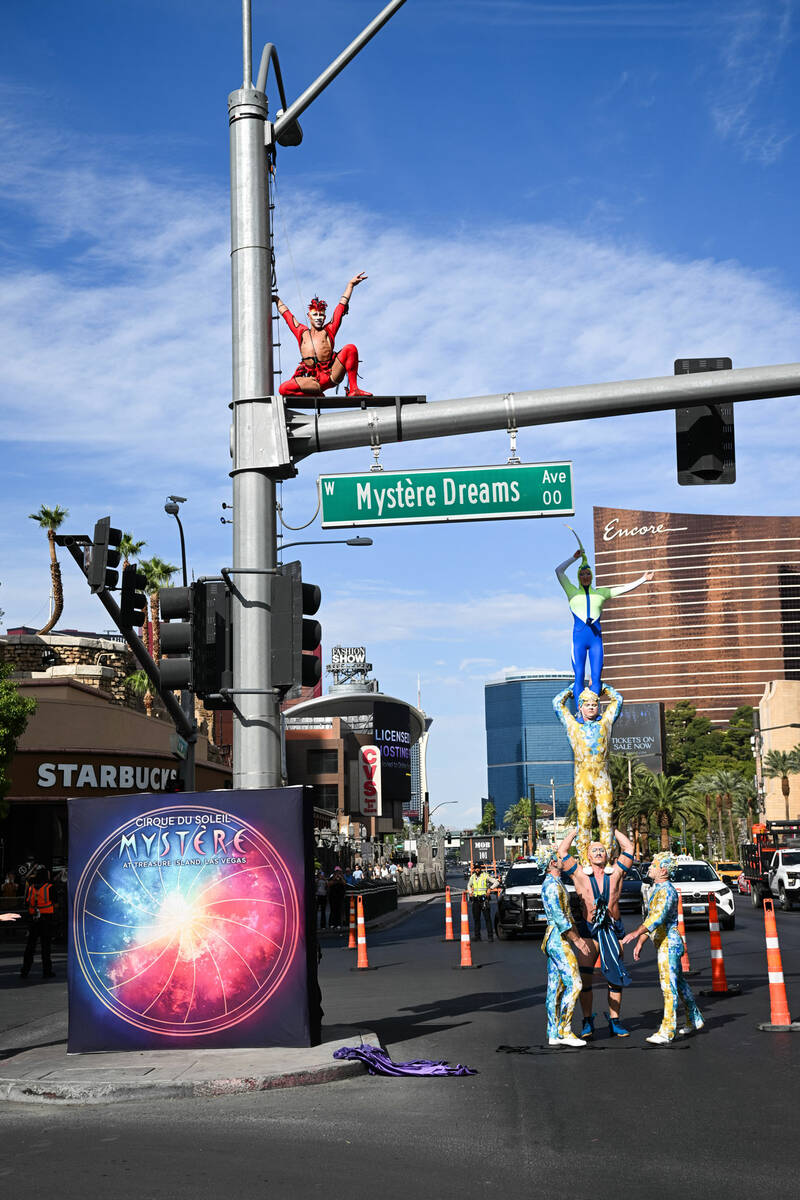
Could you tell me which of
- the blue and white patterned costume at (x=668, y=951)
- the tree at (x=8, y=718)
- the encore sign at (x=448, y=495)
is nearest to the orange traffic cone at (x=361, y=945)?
the blue and white patterned costume at (x=668, y=951)

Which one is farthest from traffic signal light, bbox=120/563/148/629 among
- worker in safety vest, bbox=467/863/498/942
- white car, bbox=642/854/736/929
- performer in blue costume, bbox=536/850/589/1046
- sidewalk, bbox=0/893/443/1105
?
white car, bbox=642/854/736/929

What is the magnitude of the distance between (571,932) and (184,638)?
14.1ft

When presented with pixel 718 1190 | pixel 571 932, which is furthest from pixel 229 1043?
pixel 718 1190

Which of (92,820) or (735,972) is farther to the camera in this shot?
(735,972)

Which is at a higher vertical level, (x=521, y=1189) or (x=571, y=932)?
(x=571, y=932)

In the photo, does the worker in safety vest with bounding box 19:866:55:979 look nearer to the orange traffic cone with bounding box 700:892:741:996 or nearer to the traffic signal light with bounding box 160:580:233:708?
the orange traffic cone with bounding box 700:892:741:996

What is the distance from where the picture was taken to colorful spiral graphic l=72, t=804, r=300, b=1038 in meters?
11.2

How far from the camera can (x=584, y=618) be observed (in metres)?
31.1

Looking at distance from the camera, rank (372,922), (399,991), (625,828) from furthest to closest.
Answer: (625,828) < (372,922) < (399,991)

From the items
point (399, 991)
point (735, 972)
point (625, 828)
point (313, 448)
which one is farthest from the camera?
point (625, 828)

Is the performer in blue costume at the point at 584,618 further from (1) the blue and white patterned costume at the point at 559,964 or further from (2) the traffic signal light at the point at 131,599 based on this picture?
(1) the blue and white patterned costume at the point at 559,964

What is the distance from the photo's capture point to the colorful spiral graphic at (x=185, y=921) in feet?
36.6

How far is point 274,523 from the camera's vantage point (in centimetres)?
1220

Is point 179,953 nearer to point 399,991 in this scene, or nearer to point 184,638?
point 184,638
